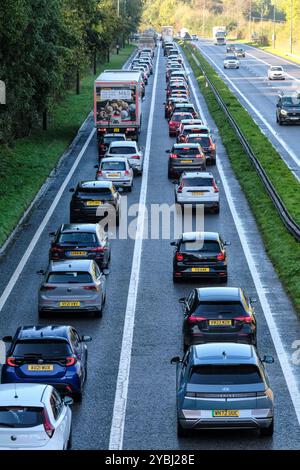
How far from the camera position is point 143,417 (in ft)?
68.3

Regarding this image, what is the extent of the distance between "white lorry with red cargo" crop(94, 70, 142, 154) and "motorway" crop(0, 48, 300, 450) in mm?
11802

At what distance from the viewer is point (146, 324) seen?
2783 cm

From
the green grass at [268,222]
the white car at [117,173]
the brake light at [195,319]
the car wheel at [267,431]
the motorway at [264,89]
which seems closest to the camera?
the car wheel at [267,431]

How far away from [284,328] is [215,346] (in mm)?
7360

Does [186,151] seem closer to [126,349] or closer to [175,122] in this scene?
[175,122]

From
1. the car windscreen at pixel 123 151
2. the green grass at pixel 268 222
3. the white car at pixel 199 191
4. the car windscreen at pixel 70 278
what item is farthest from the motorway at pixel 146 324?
the car windscreen at pixel 123 151

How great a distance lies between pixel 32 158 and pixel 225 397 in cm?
3644

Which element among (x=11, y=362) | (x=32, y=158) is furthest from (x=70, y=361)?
(x=32, y=158)

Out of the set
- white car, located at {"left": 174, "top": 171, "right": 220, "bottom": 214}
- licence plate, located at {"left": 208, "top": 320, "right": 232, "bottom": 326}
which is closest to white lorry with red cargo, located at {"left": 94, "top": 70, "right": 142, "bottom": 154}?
white car, located at {"left": 174, "top": 171, "right": 220, "bottom": 214}

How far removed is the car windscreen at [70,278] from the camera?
2788 cm

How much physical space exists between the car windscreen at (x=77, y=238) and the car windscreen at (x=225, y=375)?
45.7 feet

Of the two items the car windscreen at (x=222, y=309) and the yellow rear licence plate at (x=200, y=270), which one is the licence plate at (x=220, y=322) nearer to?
the car windscreen at (x=222, y=309)
